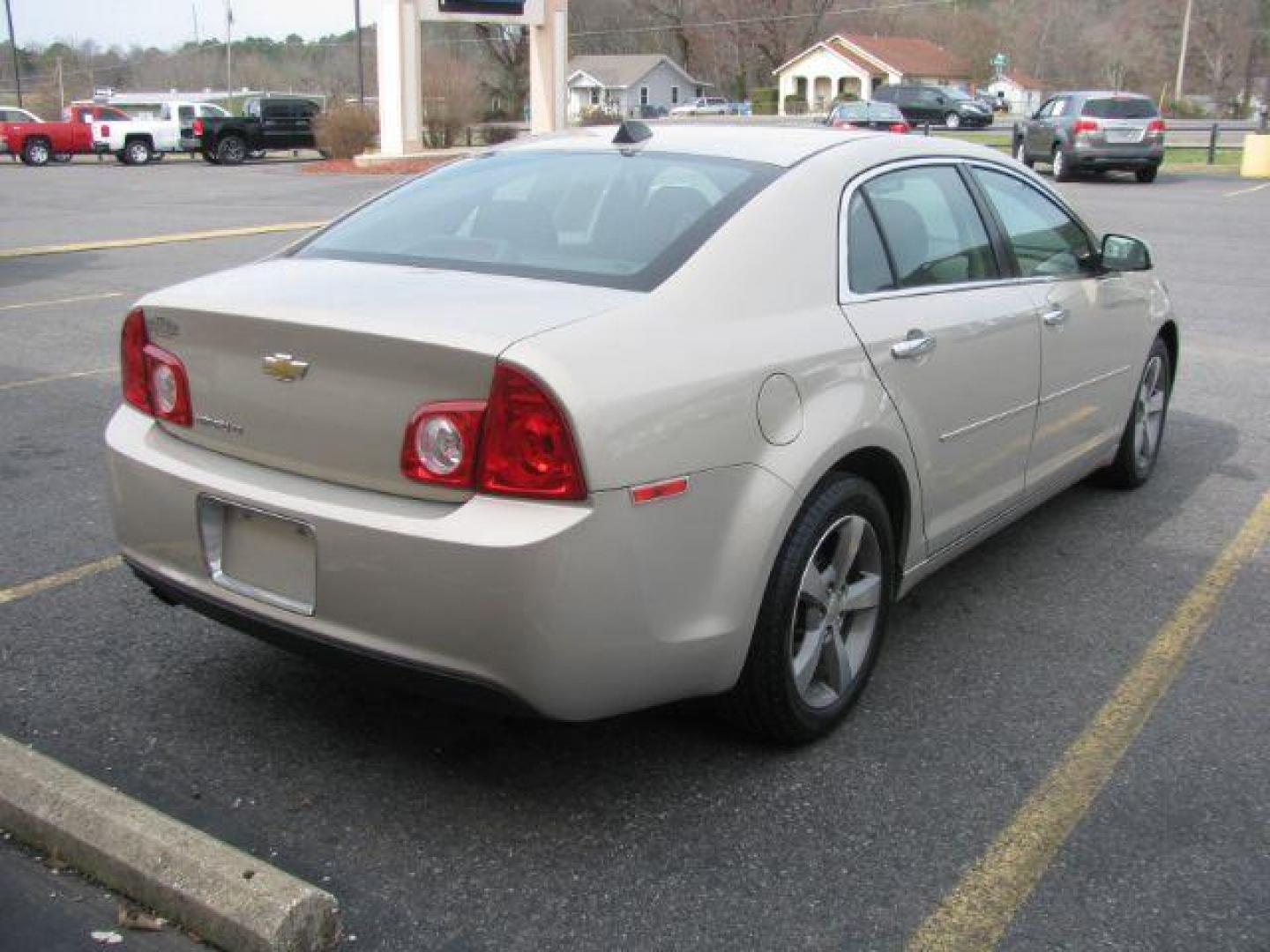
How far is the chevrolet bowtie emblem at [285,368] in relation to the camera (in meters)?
2.98

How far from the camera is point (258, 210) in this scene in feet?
69.9

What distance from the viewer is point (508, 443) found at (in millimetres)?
2730

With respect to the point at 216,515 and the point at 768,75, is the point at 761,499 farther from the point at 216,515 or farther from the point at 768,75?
the point at 768,75

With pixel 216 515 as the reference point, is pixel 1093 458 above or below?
below

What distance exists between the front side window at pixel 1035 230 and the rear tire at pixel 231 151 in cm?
3630

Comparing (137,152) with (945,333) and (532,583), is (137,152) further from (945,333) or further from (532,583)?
(532,583)

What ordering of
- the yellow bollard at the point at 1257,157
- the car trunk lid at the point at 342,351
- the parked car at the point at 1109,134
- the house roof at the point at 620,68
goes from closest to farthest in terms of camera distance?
the car trunk lid at the point at 342,351
the parked car at the point at 1109,134
the yellow bollard at the point at 1257,157
the house roof at the point at 620,68

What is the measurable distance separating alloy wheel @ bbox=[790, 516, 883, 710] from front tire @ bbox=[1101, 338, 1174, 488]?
2.41 metres

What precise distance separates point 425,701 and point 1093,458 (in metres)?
2.96

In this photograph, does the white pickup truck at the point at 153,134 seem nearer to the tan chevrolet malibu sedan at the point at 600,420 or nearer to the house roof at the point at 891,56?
the tan chevrolet malibu sedan at the point at 600,420

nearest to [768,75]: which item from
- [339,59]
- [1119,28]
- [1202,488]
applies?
[1119,28]

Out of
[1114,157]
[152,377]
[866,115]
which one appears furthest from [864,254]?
[866,115]

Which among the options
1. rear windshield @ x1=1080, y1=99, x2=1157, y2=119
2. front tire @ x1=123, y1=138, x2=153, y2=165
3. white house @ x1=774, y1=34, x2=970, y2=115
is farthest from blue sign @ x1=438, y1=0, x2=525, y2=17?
white house @ x1=774, y1=34, x2=970, y2=115

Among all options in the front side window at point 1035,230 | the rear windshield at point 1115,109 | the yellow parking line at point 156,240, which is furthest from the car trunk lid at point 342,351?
the rear windshield at point 1115,109
